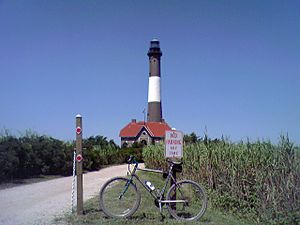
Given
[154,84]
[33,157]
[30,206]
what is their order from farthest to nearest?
Result: [154,84], [33,157], [30,206]

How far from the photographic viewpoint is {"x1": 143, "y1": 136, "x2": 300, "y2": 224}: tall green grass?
373 inches

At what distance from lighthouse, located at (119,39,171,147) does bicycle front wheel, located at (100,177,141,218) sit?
39.1 metres

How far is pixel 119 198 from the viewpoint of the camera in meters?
8.30

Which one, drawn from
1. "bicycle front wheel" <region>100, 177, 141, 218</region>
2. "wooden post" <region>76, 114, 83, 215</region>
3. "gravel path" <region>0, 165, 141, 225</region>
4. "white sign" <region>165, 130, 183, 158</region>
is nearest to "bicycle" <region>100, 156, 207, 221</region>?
"bicycle front wheel" <region>100, 177, 141, 218</region>

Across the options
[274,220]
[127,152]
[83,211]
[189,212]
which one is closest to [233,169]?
[274,220]

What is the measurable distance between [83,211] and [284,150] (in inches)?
218

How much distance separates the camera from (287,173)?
10.0m

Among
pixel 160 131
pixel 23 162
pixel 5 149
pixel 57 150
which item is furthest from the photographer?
pixel 160 131

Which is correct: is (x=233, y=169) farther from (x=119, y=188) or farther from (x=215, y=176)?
(x=119, y=188)

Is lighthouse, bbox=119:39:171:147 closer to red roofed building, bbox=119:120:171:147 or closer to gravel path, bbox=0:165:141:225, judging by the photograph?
red roofed building, bbox=119:120:171:147

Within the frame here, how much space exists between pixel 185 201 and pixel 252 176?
4.45 m

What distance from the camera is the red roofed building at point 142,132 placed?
2309 inches

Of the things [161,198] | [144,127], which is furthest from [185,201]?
[144,127]

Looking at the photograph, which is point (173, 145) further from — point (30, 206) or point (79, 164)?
point (30, 206)
